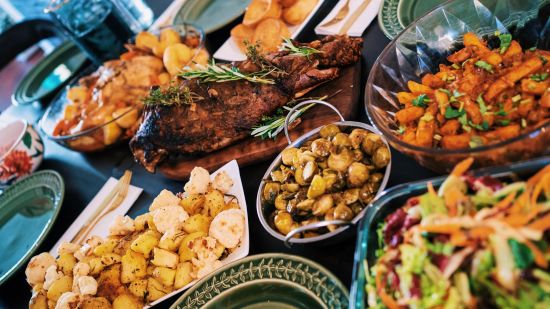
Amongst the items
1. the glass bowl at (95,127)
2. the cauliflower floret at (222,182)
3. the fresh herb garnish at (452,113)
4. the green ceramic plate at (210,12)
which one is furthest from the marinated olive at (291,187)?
the green ceramic plate at (210,12)

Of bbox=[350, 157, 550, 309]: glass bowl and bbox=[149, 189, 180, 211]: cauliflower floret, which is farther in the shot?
bbox=[149, 189, 180, 211]: cauliflower floret

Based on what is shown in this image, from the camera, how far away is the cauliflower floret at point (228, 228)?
1.61 metres

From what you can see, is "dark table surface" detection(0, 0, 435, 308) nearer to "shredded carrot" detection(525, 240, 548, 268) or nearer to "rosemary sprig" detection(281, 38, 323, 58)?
"rosemary sprig" detection(281, 38, 323, 58)

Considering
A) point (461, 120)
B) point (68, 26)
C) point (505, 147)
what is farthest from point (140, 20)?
point (505, 147)

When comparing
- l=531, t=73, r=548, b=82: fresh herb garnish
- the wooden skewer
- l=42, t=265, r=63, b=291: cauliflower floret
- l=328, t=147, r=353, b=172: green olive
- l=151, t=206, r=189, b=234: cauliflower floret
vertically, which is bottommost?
l=531, t=73, r=548, b=82: fresh herb garnish

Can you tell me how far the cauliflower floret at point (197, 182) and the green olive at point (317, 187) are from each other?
1.82 ft

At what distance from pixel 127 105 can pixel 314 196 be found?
5.31ft

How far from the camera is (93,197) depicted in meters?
2.54

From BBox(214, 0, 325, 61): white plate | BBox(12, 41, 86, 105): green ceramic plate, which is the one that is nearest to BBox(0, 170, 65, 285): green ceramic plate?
BBox(12, 41, 86, 105): green ceramic plate

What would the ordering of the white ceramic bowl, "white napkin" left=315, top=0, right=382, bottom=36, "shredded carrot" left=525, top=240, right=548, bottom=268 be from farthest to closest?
the white ceramic bowl < "white napkin" left=315, top=0, right=382, bottom=36 < "shredded carrot" left=525, top=240, right=548, bottom=268

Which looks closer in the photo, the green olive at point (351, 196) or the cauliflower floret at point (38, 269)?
the green olive at point (351, 196)

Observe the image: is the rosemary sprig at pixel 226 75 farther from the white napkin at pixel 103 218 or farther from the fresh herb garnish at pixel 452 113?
the fresh herb garnish at pixel 452 113

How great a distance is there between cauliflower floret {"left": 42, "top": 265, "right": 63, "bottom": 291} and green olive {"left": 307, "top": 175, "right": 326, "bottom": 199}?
3.66ft

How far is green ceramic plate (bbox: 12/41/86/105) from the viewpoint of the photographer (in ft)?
11.3
